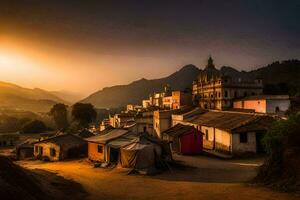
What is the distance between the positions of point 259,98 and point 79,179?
148 ft

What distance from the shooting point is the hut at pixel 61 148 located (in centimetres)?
3562

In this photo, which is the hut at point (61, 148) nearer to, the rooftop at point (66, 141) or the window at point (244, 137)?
the rooftop at point (66, 141)

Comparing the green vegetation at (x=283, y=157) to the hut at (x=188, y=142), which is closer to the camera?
the green vegetation at (x=283, y=157)

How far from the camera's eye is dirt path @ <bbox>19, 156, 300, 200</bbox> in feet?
52.9

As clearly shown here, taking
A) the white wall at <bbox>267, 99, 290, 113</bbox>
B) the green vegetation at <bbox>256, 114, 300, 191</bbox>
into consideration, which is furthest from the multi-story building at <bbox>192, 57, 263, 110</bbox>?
the green vegetation at <bbox>256, 114, 300, 191</bbox>

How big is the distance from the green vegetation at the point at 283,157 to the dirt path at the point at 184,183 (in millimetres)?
1087

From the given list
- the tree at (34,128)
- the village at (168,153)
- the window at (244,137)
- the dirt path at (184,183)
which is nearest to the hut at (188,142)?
the village at (168,153)

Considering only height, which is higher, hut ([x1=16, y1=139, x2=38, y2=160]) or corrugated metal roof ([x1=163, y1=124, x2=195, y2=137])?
corrugated metal roof ([x1=163, y1=124, x2=195, y2=137])

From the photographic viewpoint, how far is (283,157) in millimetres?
17734

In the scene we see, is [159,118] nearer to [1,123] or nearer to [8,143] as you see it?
[8,143]

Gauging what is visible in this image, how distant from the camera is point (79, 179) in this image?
2203cm

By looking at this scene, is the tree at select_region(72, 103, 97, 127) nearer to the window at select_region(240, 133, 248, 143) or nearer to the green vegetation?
the window at select_region(240, 133, 248, 143)

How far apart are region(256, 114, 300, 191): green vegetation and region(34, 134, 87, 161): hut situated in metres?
23.2

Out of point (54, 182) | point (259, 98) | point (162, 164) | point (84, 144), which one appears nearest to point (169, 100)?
point (259, 98)
